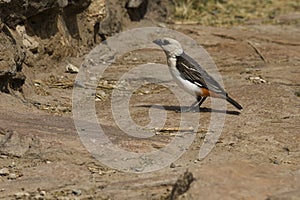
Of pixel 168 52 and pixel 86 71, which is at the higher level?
pixel 168 52

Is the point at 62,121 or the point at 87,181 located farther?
the point at 62,121

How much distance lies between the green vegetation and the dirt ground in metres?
2.99

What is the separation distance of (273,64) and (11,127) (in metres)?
4.06

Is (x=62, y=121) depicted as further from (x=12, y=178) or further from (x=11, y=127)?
(x=12, y=178)

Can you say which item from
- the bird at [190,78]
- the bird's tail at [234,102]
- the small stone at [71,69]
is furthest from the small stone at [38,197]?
the small stone at [71,69]

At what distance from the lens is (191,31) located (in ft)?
32.9

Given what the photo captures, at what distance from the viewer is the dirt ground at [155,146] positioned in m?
4.42

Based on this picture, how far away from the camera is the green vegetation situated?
1116cm

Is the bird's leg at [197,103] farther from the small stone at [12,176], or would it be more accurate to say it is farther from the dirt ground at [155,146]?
the small stone at [12,176]

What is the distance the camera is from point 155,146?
5371 millimetres

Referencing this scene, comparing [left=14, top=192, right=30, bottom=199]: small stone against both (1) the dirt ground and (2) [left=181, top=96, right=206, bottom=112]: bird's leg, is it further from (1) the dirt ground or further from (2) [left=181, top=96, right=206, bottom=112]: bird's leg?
(2) [left=181, top=96, right=206, bottom=112]: bird's leg

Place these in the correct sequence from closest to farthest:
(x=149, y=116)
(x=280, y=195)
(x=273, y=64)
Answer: (x=280, y=195) < (x=149, y=116) < (x=273, y=64)

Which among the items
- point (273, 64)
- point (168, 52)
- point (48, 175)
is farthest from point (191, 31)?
point (48, 175)

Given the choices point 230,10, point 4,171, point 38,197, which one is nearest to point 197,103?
point 4,171
